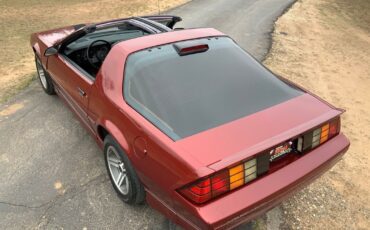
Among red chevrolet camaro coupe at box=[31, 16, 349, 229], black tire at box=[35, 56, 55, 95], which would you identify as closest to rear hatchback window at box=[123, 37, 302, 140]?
red chevrolet camaro coupe at box=[31, 16, 349, 229]

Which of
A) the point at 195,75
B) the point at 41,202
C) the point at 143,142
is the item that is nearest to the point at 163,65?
the point at 195,75

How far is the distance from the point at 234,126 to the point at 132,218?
1.49m

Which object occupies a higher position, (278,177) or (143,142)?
(143,142)

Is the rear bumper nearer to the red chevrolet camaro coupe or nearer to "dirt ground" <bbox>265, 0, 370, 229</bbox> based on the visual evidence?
the red chevrolet camaro coupe

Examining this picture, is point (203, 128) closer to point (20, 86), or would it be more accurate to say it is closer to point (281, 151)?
point (281, 151)

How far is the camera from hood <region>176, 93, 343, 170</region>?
101 inches

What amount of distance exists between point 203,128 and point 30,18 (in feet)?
35.3

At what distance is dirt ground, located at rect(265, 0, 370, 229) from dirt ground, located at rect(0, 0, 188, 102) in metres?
5.05

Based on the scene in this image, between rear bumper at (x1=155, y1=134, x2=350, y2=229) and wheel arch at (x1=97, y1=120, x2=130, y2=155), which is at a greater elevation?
wheel arch at (x1=97, y1=120, x2=130, y2=155)

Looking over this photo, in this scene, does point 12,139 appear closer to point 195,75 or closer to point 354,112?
point 195,75

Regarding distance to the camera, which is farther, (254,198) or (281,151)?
(281,151)

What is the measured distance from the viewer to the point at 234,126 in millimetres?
2828

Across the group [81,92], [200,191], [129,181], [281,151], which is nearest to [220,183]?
[200,191]

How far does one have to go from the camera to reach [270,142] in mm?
2691
